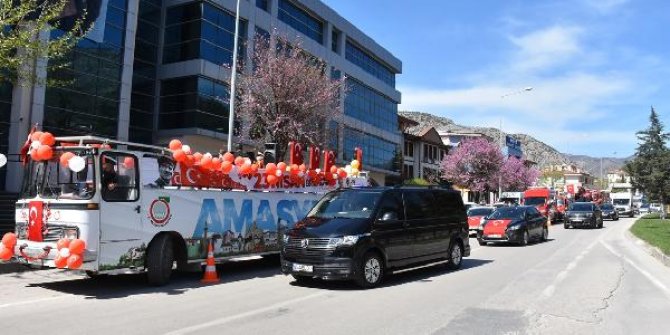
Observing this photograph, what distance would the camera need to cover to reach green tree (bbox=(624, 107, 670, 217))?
53125 mm

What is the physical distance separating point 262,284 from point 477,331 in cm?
523

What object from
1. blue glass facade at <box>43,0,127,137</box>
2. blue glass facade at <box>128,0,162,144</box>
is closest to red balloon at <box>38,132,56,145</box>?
blue glass facade at <box>43,0,127,137</box>

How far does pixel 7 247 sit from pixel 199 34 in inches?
955

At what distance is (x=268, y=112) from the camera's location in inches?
1003

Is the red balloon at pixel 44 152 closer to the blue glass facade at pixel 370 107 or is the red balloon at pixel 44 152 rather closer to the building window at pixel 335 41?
the blue glass facade at pixel 370 107

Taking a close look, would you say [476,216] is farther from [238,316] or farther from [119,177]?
[238,316]

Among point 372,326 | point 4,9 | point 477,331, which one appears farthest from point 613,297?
point 4,9

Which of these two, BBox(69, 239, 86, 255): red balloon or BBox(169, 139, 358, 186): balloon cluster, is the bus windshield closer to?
BBox(69, 239, 86, 255): red balloon

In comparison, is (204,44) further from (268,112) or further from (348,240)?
(348,240)

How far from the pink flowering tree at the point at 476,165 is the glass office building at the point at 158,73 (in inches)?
899

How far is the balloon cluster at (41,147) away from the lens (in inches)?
397

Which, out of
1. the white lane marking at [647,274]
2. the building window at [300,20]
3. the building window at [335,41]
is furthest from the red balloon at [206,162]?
the building window at [335,41]

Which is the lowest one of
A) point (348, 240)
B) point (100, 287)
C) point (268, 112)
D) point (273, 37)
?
point (100, 287)

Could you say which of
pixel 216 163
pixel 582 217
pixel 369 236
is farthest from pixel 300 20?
pixel 369 236
